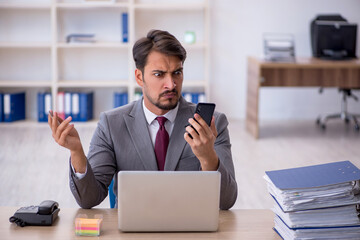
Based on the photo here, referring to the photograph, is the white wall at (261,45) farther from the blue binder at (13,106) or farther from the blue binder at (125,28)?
the blue binder at (13,106)

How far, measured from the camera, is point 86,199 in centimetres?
203

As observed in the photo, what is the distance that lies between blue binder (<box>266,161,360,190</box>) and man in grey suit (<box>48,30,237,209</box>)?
27 centimetres

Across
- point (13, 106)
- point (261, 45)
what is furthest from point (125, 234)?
point (261, 45)

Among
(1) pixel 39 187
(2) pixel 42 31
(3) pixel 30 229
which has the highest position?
(2) pixel 42 31

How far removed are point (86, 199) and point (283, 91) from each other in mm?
5313

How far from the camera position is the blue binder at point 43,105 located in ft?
21.4

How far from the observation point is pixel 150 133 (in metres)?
2.31

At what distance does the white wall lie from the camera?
683 centimetres

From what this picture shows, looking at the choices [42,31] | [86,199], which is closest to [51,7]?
[42,31]

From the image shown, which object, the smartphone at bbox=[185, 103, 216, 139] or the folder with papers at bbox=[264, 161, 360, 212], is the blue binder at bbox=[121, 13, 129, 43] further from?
the folder with papers at bbox=[264, 161, 360, 212]

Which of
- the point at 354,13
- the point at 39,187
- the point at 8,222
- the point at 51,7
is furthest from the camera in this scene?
the point at 354,13

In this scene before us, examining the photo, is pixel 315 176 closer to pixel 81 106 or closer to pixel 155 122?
pixel 155 122

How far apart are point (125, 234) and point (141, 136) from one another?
59cm

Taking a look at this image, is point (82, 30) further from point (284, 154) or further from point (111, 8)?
point (284, 154)
